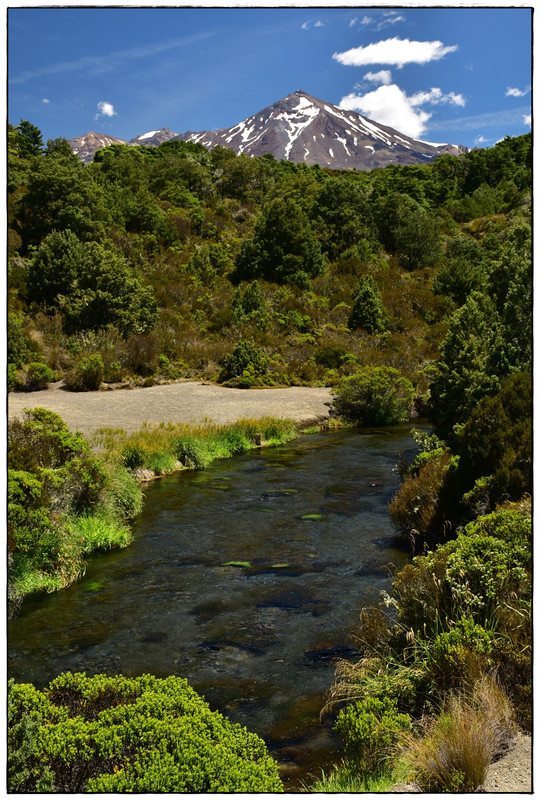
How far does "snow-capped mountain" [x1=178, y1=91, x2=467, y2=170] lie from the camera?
159750 mm

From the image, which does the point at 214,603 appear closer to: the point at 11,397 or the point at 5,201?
the point at 5,201

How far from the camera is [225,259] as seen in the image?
50.6 meters

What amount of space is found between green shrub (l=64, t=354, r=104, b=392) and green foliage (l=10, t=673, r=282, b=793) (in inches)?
985

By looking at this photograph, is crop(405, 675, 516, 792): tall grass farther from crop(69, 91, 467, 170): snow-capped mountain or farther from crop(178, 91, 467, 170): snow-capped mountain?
crop(178, 91, 467, 170): snow-capped mountain

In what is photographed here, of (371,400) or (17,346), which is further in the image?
(17,346)

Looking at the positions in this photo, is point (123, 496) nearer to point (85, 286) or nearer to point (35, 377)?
point (35, 377)

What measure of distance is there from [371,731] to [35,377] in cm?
2663

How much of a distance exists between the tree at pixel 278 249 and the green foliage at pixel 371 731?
142ft

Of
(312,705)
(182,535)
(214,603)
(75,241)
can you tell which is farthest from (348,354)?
(312,705)

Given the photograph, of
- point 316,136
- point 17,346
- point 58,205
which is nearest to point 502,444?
point 17,346

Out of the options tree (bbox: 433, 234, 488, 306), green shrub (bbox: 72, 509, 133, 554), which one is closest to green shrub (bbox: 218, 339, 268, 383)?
tree (bbox: 433, 234, 488, 306)

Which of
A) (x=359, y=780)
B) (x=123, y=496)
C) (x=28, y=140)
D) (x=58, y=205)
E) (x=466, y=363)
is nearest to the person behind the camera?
(x=359, y=780)

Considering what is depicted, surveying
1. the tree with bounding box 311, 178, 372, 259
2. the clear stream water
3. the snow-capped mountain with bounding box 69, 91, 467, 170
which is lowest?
the clear stream water

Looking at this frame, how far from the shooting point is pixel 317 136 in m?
162
